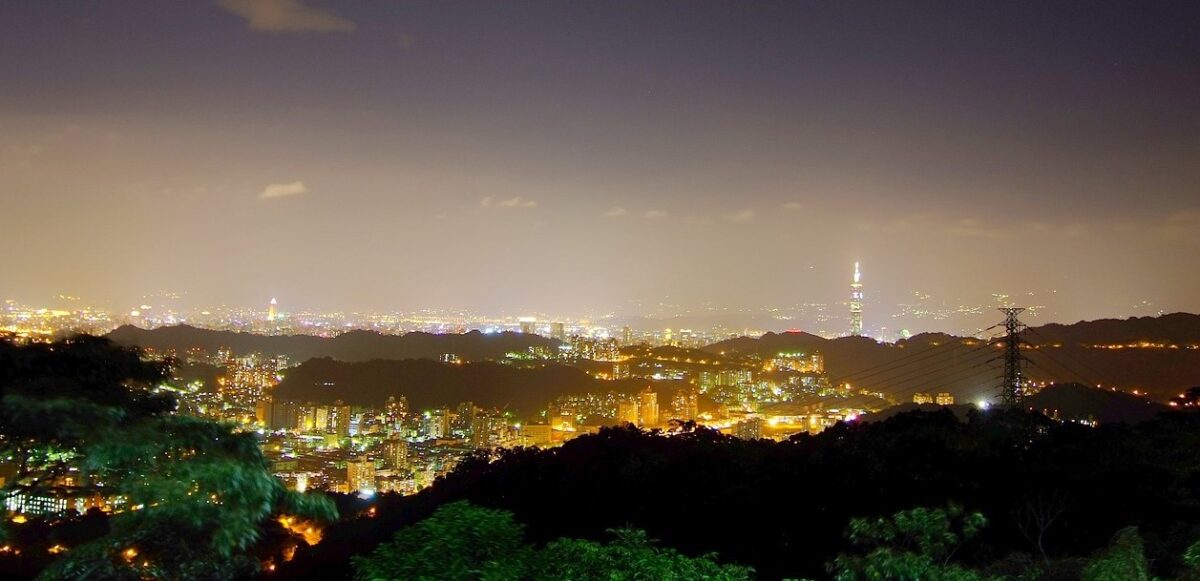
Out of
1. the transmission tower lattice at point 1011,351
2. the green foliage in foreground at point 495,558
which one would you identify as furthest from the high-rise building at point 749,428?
the green foliage in foreground at point 495,558

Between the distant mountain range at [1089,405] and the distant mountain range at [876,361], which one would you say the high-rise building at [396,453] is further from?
the distant mountain range at [1089,405]

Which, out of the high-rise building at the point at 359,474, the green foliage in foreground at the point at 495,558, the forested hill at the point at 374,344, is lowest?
the high-rise building at the point at 359,474

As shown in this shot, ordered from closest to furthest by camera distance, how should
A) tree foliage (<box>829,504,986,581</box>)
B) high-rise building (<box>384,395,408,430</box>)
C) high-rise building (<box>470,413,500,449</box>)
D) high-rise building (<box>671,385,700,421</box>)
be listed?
tree foliage (<box>829,504,986,581</box>) → high-rise building (<box>470,413,500,449</box>) → high-rise building (<box>384,395,408,430</box>) → high-rise building (<box>671,385,700,421</box>)

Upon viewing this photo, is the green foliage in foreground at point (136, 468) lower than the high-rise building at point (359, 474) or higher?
higher

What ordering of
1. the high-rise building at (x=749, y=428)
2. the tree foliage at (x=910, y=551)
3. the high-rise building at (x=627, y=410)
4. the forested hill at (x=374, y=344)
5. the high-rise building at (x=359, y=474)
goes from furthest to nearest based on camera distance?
the forested hill at (x=374, y=344), the high-rise building at (x=627, y=410), the high-rise building at (x=749, y=428), the high-rise building at (x=359, y=474), the tree foliage at (x=910, y=551)

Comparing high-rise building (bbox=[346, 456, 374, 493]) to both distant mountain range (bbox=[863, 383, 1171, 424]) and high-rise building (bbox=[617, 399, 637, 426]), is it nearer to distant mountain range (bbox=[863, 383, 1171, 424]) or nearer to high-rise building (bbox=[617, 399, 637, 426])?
high-rise building (bbox=[617, 399, 637, 426])

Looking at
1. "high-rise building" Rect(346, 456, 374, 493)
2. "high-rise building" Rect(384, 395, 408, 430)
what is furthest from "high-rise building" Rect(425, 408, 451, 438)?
"high-rise building" Rect(346, 456, 374, 493)

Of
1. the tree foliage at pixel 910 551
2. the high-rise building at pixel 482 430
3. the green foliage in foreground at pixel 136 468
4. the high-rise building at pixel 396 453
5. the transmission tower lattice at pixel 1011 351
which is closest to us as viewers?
the green foliage in foreground at pixel 136 468
